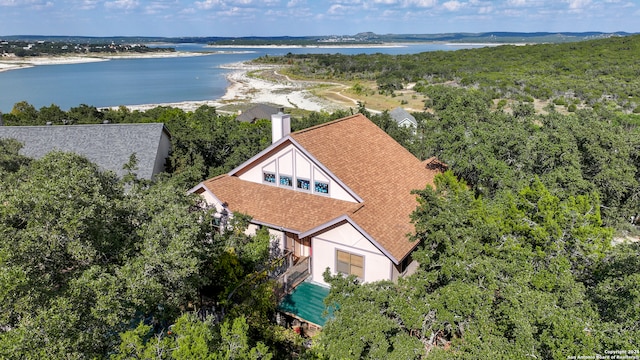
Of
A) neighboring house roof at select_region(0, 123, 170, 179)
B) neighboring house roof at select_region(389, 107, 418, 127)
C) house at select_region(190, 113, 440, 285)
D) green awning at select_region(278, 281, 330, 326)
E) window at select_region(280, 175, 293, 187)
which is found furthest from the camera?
neighboring house roof at select_region(389, 107, 418, 127)

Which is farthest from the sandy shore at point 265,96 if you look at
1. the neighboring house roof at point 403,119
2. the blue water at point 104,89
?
the neighboring house roof at point 403,119

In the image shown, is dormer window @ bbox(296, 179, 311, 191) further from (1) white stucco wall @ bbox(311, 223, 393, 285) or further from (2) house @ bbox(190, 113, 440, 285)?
(1) white stucco wall @ bbox(311, 223, 393, 285)

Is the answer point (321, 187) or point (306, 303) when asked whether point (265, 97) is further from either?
point (306, 303)

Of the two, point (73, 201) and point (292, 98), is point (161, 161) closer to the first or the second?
point (73, 201)

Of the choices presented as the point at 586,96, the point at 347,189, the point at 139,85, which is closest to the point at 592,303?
the point at 347,189

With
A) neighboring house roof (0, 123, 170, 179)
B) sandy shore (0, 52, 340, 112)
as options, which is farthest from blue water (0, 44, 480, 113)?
neighboring house roof (0, 123, 170, 179)

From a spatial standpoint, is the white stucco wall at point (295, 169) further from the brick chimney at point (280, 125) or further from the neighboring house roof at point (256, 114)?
the neighboring house roof at point (256, 114)
